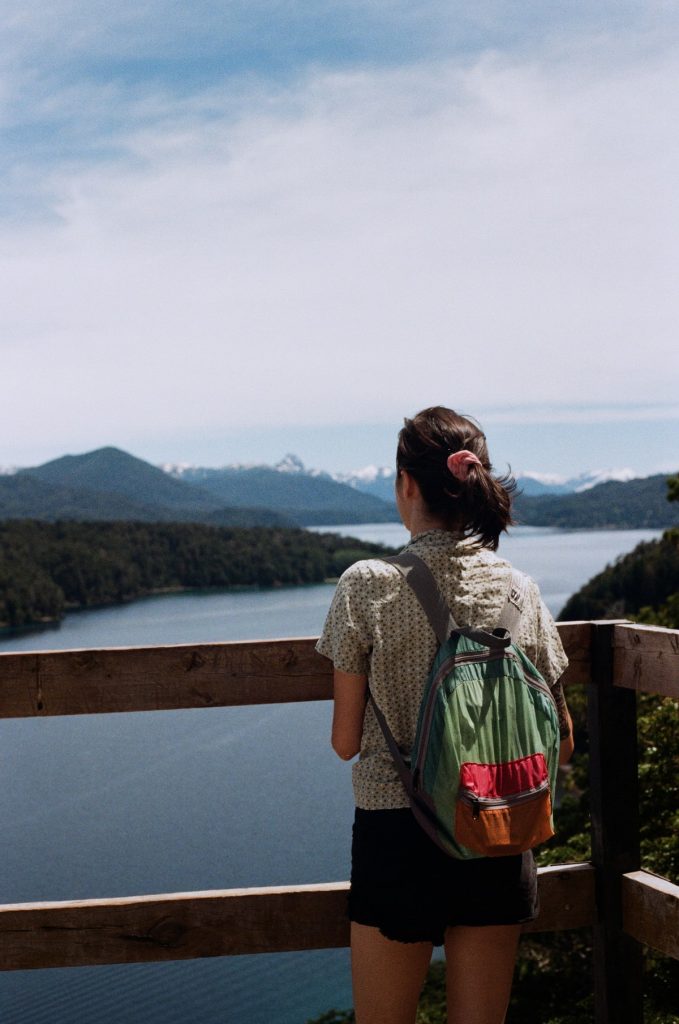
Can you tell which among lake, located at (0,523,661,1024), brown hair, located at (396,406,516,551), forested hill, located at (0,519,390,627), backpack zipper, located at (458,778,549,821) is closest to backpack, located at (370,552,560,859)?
backpack zipper, located at (458,778,549,821)

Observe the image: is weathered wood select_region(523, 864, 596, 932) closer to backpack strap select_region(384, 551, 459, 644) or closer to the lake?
backpack strap select_region(384, 551, 459, 644)

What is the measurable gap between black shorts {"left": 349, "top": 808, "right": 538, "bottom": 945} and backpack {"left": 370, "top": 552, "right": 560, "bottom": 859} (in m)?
0.06

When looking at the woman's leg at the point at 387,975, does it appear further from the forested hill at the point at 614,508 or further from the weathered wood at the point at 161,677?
the forested hill at the point at 614,508

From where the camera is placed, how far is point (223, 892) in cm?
210

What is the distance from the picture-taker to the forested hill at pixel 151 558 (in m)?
81.9

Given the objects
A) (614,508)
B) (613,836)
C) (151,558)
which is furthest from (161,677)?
(614,508)

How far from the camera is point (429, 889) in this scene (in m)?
1.66

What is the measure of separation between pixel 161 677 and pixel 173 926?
20.0 inches

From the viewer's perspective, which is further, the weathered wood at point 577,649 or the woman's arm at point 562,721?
the weathered wood at point 577,649

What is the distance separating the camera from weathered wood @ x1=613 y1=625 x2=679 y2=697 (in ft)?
6.88

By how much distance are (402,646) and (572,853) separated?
7.12 metres

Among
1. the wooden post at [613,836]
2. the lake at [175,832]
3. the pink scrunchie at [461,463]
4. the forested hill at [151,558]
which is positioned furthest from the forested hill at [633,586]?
A: the forested hill at [151,558]

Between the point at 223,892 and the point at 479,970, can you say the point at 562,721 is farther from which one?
the point at 223,892

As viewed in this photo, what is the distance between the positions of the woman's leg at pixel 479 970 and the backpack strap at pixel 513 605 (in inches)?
19.8
